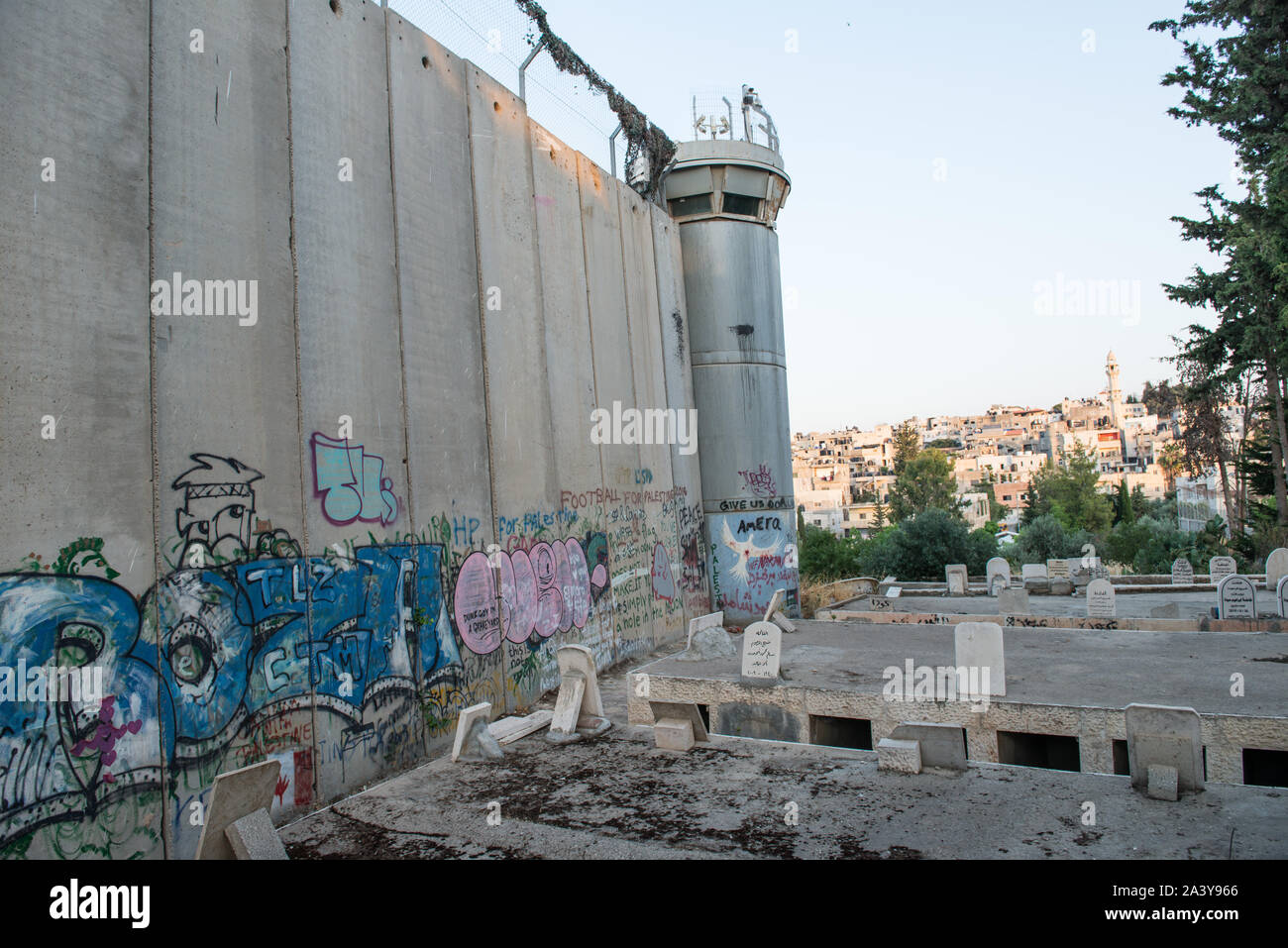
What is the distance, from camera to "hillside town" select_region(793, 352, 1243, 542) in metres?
88.7

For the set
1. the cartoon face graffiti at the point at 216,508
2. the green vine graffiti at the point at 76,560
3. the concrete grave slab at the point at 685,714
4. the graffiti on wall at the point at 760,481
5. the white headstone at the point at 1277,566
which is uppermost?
the graffiti on wall at the point at 760,481

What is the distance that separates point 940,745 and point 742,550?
14125 mm

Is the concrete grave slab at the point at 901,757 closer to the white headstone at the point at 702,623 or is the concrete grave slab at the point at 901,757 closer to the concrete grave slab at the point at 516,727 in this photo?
the concrete grave slab at the point at 516,727

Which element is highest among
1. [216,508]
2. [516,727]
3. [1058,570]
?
[216,508]

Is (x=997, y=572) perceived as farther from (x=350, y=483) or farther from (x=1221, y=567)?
(x=350, y=483)

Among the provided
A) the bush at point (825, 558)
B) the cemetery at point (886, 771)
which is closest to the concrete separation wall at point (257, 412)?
the cemetery at point (886, 771)

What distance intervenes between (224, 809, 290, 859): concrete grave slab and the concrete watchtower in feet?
53.5

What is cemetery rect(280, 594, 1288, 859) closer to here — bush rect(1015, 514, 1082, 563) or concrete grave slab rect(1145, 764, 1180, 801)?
concrete grave slab rect(1145, 764, 1180, 801)

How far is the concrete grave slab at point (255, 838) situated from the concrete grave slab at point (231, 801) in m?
0.04

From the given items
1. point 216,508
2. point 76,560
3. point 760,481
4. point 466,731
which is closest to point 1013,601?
point 760,481

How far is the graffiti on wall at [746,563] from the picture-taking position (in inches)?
862

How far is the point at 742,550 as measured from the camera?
2209cm

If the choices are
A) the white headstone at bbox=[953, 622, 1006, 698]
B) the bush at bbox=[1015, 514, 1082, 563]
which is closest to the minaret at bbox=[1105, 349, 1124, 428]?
the bush at bbox=[1015, 514, 1082, 563]

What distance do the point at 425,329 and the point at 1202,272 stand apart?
27.7 metres
